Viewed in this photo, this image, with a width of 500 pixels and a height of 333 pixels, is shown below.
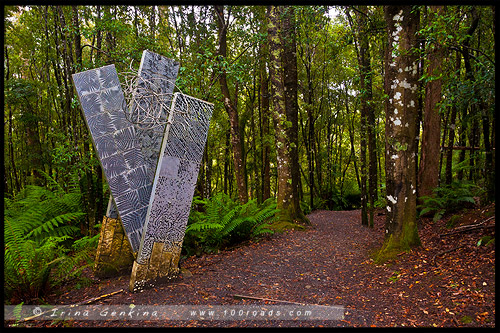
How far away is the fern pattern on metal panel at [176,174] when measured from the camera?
150 inches

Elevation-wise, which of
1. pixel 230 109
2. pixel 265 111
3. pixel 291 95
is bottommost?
pixel 230 109

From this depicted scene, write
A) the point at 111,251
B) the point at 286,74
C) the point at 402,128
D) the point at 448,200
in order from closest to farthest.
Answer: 1. the point at 111,251
2. the point at 402,128
3. the point at 448,200
4. the point at 286,74

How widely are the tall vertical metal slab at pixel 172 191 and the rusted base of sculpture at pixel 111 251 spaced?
26.9 inches

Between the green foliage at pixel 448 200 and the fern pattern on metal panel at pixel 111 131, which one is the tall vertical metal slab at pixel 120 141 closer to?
the fern pattern on metal panel at pixel 111 131

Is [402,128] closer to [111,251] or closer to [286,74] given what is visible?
[286,74]

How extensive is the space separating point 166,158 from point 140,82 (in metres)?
1.42

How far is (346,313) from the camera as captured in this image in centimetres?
311

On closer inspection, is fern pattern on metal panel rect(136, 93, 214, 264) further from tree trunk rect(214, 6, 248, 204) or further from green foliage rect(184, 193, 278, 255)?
tree trunk rect(214, 6, 248, 204)

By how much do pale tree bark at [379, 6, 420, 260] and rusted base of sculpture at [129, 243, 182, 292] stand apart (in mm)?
3511

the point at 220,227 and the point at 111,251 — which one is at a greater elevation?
the point at 220,227

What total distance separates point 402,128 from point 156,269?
4.57m

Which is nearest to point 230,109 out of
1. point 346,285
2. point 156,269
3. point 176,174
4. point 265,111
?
point 265,111

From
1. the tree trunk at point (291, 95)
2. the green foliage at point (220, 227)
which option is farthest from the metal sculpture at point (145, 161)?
the tree trunk at point (291, 95)

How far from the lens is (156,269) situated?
3.89 meters
